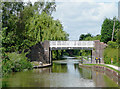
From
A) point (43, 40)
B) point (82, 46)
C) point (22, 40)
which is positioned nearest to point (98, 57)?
point (82, 46)

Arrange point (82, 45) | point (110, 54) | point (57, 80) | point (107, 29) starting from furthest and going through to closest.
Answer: point (107, 29) → point (82, 45) → point (110, 54) → point (57, 80)

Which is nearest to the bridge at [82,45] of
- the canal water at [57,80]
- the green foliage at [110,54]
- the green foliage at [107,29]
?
the green foliage at [110,54]

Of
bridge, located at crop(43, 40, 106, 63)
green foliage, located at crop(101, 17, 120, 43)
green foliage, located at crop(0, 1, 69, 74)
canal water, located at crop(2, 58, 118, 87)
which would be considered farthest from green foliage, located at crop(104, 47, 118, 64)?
green foliage, located at crop(101, 17, 120, 43)

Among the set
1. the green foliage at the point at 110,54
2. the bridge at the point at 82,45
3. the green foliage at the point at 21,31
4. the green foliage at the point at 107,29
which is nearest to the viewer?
the green foliage at the point at 21,31

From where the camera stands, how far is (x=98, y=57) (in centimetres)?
3831

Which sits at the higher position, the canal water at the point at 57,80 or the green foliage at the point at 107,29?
the green foliage at the point at 107,29

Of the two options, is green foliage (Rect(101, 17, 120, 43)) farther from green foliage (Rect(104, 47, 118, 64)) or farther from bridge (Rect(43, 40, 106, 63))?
green foliage (Rect(104, 47, 118, 64))

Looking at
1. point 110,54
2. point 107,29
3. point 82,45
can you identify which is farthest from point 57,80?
point 107,29

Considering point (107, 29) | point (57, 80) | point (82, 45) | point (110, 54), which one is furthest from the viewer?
point (107, 29)

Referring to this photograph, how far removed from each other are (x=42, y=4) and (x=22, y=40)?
595 inches

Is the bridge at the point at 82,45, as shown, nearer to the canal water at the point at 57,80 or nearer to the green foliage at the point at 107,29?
the canal water at the point at 57,80

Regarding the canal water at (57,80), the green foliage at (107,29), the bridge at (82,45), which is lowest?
the canal water at (57,80)

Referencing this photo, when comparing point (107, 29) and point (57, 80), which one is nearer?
point (57, 80)

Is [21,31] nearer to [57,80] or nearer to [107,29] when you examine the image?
[57,80]
